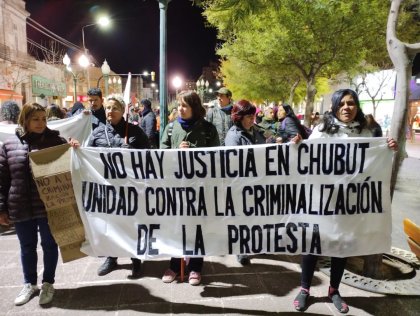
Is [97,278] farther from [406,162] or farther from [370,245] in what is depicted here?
[406,162]

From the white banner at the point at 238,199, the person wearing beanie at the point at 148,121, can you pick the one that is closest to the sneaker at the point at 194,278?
the white banner at the point at 238,199

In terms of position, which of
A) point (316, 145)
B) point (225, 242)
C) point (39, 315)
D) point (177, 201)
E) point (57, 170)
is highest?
point (316, 145)

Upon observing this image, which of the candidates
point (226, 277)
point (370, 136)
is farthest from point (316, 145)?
point (226, 277)

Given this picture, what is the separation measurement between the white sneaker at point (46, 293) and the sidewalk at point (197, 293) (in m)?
0.06

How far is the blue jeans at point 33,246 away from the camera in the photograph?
138 inches

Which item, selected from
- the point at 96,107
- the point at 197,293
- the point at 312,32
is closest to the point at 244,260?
the point at 197,293

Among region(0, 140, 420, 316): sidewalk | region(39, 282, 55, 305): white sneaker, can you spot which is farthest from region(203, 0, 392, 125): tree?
region(39, 282, 55, 305): white sneaker

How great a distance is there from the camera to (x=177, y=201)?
350 cm

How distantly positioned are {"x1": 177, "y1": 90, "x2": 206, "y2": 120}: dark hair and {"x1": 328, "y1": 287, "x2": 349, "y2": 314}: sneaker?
2129 millimetres

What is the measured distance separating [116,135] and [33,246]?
1.36 metres

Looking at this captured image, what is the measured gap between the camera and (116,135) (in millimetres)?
4074

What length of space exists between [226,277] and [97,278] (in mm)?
1397

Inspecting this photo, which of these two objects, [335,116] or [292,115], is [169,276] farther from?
[292,115]

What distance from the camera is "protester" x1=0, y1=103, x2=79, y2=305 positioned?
3.41 metres
